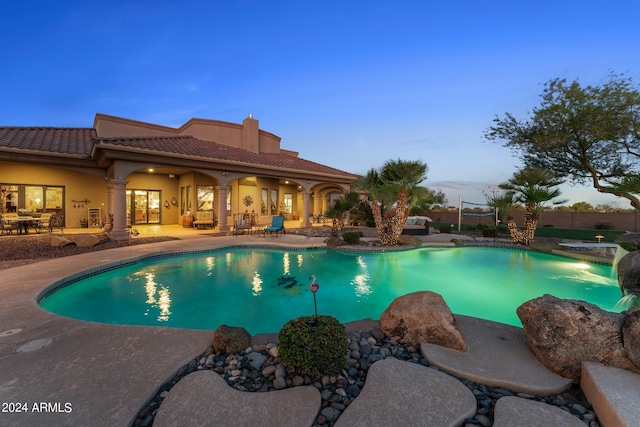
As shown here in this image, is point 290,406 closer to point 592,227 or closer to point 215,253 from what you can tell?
point 215,253

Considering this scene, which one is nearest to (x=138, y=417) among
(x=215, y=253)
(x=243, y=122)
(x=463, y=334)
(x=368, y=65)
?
(x=463, y=334)

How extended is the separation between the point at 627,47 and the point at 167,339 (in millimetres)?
18418

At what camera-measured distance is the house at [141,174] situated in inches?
471

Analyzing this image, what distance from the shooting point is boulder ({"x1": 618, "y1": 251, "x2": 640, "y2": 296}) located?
514 cm

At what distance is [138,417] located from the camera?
83.0 inches

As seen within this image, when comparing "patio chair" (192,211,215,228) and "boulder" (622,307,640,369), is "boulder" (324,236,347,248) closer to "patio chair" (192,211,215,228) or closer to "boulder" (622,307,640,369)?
"patio chair" (192,211,215,228)

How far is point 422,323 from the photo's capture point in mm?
3299

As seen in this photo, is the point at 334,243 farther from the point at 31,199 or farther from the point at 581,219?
the point at 581,219

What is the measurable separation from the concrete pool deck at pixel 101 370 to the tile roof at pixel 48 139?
32.5ft

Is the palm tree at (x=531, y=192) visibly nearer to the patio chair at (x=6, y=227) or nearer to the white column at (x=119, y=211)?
the white column at (x=119, y=211)

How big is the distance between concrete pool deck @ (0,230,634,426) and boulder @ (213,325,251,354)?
191 millimetres

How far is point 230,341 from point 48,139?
57.3 feet

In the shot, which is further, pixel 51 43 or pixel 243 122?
pixel 243 122

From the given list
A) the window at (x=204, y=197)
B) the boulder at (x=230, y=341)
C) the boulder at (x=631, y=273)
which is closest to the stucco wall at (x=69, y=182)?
the window at (x=204, y=197)
